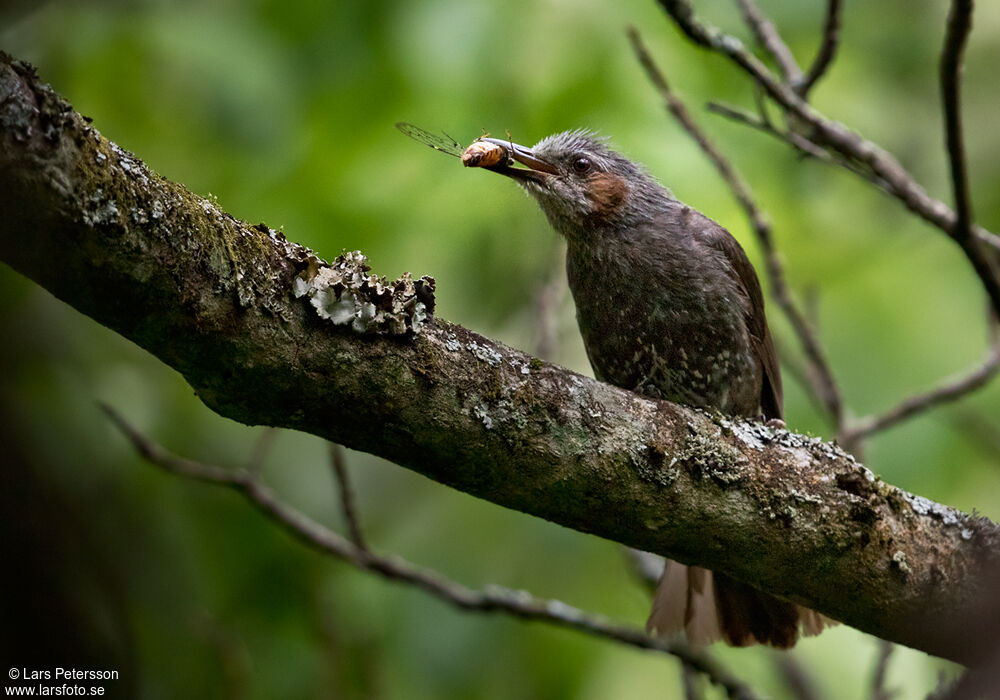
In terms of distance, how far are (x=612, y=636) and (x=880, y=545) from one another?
4.11 ft

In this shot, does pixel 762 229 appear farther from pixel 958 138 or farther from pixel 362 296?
pixel 362 296

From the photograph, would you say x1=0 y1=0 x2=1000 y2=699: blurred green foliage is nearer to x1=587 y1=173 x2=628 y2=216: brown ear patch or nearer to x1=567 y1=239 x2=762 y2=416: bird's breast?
x1=587 y1=173 x2=628 y2=216: brown ear patch

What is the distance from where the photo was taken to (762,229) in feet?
12.4

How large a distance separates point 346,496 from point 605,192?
1475 mm

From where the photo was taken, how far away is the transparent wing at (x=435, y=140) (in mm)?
3771

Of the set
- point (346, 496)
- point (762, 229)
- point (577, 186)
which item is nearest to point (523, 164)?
point (577, 186)

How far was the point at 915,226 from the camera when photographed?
5.14 m

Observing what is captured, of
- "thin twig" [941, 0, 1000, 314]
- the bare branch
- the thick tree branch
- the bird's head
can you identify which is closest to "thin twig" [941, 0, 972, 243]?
"thin twig" [941, 0, 1000, 314]

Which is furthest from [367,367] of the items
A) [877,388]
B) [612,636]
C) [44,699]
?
[877,388]

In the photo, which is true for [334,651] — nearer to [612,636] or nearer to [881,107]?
[612,636]

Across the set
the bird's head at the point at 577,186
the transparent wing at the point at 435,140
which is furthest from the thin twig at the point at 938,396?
the transparent wing at the point at 435,140

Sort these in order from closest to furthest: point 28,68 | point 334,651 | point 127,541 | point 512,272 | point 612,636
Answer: point 28,68 < point 127,541 < point 612,636 < point 334,651 < point 512,272

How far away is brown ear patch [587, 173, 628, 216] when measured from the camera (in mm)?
3846

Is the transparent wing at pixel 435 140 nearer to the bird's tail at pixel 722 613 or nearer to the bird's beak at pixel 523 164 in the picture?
the bird's beak at pixel 523 164
